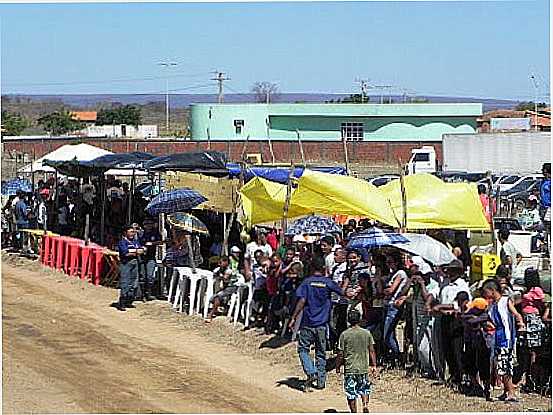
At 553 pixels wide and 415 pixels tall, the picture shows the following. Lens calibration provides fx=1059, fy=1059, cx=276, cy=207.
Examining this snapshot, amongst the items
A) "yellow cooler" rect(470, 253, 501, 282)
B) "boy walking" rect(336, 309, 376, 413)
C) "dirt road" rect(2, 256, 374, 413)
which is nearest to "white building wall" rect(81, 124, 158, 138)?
"dirt road" rect(2, 256, 374, 413)

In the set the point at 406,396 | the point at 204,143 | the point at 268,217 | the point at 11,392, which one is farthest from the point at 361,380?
the point at 204,143

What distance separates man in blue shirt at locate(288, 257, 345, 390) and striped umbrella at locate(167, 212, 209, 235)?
682 centimetres

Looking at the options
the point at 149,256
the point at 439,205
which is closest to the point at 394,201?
the point at 439,205

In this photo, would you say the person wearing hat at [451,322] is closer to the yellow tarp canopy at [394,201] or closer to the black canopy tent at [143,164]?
the yellow tarp canopy at [394,201]

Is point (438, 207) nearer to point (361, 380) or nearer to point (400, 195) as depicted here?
point (400, 195)

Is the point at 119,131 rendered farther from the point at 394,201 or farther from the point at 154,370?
the point at 154,370

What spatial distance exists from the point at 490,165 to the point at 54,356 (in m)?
27.4

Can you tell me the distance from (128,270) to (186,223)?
1.37m

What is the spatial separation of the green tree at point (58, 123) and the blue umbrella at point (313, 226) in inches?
3174

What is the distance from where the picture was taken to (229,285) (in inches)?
659

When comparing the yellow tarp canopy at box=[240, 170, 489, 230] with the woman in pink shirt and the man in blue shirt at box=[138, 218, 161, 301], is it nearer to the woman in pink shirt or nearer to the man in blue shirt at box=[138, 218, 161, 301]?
the woman in pink shirt

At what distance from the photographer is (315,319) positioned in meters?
12.2

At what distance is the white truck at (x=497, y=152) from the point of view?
38.7 metres

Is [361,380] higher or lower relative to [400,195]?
lower
